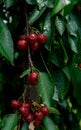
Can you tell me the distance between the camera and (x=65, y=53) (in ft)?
4.56

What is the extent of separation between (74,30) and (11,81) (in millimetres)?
590

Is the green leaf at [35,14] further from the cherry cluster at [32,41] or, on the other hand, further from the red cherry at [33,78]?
the red cherry at [33,78]

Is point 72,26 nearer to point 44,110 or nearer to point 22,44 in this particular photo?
point 22,44

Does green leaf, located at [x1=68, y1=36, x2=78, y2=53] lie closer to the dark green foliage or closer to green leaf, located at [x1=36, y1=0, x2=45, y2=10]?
the dark green foliage

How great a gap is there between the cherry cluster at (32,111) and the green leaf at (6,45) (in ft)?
0.48

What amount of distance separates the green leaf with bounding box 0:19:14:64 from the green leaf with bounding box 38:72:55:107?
114 mm

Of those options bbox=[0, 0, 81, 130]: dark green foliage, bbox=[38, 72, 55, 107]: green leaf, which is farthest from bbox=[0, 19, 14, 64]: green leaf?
bbox=[38, 72, 55, 107]: green leaf

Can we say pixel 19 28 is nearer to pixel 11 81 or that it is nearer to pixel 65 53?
pixel 65 53

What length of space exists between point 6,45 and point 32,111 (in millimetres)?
226

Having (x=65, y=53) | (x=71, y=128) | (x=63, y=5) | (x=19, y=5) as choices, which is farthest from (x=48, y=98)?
(x=71, y=128)

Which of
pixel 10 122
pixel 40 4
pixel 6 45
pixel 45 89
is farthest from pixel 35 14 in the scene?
pixel 10 122

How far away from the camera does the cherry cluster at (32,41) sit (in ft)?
4.25

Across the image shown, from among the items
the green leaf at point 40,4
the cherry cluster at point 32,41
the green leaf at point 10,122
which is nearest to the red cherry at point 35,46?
the cherry cluster at point 32,41

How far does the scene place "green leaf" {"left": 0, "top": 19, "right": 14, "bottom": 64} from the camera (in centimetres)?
127
